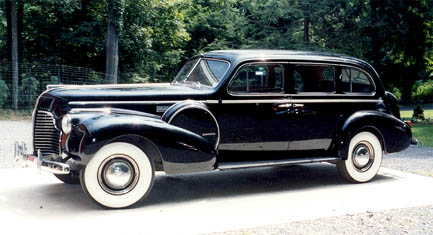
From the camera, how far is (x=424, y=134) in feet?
49.6

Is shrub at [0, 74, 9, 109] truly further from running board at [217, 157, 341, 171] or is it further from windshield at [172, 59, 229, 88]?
running board at [217, 157, 341, 171]

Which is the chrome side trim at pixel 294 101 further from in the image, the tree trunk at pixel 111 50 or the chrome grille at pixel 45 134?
the tree trunk at pixel 111 50

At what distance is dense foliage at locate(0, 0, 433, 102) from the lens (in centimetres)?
1938

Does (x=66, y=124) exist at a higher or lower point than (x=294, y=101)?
lower

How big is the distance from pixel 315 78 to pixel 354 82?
671 mm

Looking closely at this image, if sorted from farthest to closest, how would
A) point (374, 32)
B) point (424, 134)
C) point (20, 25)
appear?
point (20, 25) → point (374, 32) → point (424, 134)

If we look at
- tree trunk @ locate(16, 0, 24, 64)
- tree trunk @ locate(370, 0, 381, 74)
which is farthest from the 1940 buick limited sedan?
tree trunk @ locate(16, 0, 24, 64)

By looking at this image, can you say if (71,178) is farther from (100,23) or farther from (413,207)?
(100,23)

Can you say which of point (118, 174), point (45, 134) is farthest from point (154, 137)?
point (45, 134)

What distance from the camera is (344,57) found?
302 inches

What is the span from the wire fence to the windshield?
11.6 m

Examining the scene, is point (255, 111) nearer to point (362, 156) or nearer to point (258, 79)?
point (258, 79)

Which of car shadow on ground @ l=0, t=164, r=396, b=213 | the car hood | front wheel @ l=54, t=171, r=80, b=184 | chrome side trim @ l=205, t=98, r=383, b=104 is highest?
the car hood

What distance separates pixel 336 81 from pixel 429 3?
14.3 meters
